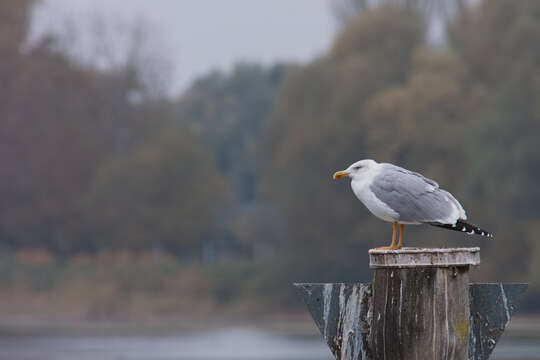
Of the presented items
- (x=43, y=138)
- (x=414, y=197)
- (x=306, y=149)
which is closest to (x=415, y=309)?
(x=414, y=197)

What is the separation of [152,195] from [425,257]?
4605 cm

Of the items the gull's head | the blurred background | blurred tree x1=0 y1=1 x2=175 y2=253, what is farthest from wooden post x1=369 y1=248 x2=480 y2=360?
blurred tree x1=0 y1=1 x2=175 y2=253

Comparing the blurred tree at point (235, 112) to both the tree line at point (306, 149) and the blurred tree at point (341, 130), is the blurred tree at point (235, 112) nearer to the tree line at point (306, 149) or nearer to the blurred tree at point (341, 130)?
the tree line at point (306, 149)

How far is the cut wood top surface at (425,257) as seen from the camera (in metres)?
4.05

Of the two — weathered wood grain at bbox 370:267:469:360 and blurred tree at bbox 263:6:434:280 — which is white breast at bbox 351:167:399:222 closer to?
weathered wood grain at bbox 370:267:469:360

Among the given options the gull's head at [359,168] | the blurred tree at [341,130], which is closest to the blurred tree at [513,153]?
the blurred tree at [341,130]

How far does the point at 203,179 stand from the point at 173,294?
8.48 m

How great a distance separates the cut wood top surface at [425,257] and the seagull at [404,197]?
111 cm

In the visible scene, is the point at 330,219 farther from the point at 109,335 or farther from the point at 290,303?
the point at 109,335

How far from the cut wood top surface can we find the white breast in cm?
167

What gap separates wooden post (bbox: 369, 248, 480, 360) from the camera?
3.99 meters

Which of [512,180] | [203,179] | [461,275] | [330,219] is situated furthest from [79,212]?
[461,275]

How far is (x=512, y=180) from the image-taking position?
37062 millimetres

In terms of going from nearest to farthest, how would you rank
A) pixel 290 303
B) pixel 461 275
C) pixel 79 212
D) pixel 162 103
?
pixel 461 275, pixel 290 303, pixel 79 212, pixel 162 103
